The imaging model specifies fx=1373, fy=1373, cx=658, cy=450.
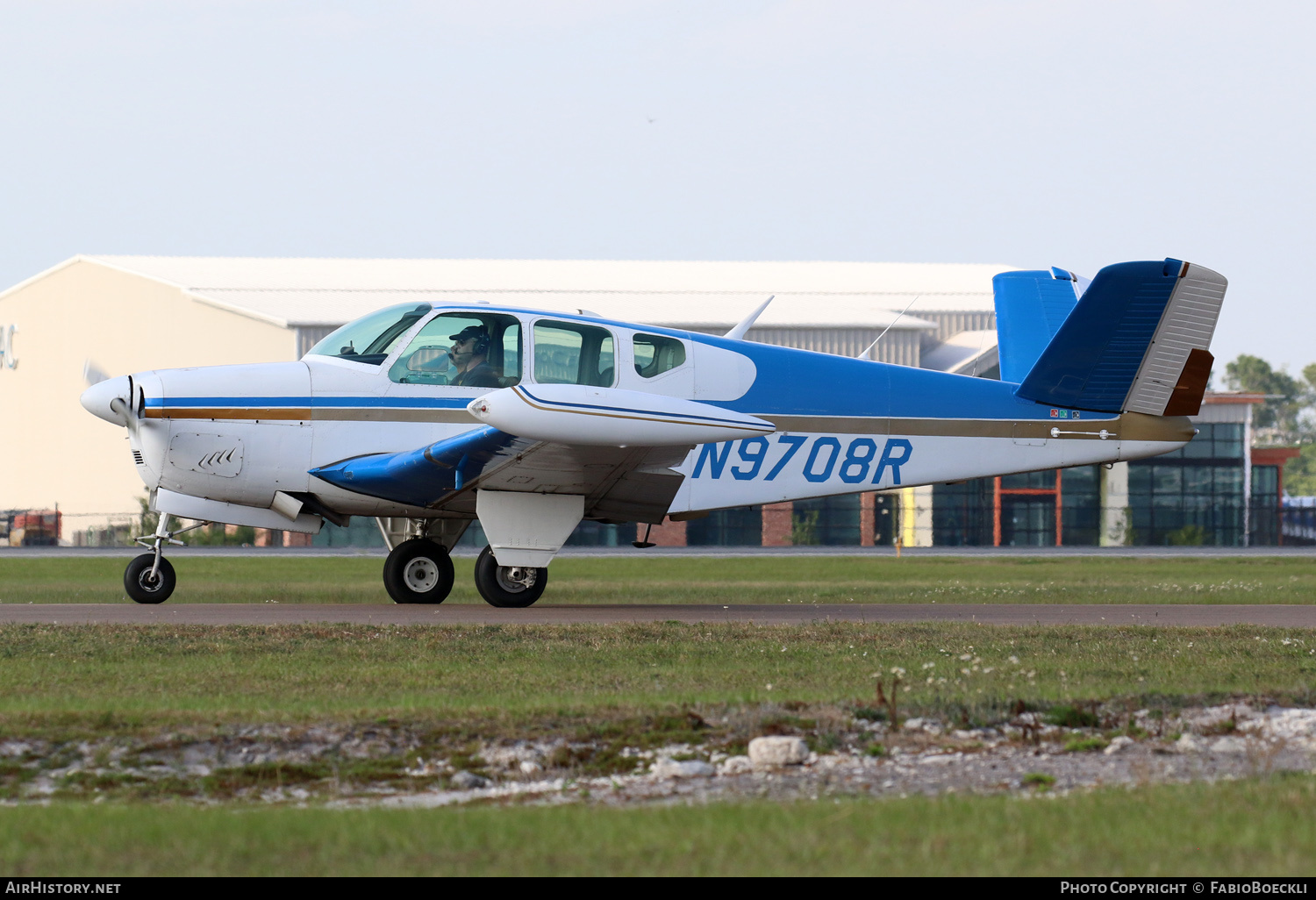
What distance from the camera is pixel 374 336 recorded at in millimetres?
13875

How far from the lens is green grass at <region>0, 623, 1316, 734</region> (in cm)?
677

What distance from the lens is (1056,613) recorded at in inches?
543

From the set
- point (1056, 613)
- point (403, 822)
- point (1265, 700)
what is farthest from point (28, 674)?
point (1056, 613)

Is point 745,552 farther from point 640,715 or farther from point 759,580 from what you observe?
point 640,715

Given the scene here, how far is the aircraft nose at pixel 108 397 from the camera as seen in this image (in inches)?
522

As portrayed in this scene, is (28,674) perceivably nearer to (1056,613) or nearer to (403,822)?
(403,822)

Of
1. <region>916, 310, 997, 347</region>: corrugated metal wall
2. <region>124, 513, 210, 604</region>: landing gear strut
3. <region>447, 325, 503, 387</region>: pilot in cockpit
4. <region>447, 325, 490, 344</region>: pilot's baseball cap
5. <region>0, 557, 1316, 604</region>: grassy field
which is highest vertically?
<region>916, 310, 997, 347</region>: corrugated metal wall

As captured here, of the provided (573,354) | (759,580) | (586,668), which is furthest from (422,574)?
(759,580)

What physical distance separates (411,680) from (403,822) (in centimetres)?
326

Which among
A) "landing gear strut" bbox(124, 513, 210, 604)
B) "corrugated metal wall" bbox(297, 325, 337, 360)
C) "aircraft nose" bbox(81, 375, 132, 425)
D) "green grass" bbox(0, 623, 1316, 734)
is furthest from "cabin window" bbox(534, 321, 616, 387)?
"corrugated metal wall" bbox(297, 325, 337, 360)

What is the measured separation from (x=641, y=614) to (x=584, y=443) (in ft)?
7.21

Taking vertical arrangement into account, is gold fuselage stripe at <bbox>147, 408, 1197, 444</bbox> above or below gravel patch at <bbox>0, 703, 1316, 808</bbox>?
above

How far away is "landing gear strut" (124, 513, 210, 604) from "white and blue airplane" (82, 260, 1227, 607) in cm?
3

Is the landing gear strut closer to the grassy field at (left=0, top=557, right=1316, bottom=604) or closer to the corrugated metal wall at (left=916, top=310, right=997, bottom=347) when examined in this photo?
the grassy field at (left=0, top=557, right=1316, bottom=604)
